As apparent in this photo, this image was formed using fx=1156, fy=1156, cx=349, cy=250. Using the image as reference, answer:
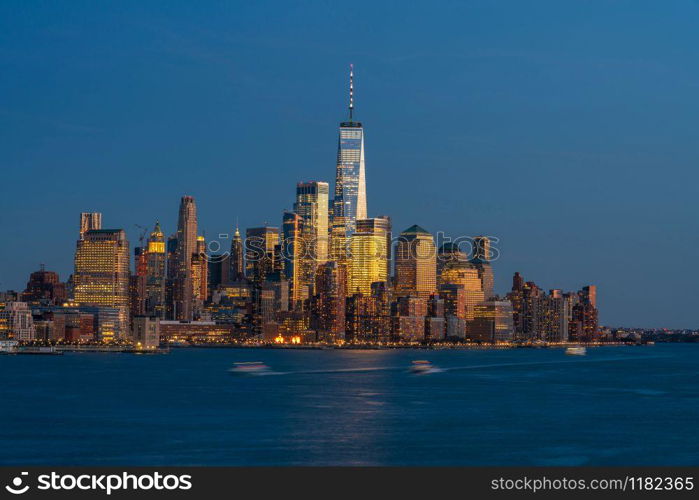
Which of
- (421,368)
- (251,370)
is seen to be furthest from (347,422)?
(421,368)

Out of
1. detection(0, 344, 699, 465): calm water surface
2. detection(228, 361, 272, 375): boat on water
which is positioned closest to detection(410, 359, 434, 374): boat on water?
detection(228, 361, 272, 375): boat on water

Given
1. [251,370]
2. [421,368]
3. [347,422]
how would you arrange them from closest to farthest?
[347,422], [251,370], [421,368]

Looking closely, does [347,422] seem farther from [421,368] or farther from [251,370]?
[421,368]

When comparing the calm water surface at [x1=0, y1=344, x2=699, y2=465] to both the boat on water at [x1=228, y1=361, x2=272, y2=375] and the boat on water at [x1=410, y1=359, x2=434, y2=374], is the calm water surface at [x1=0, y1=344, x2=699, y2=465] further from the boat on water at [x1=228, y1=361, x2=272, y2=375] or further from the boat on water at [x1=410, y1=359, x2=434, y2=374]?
the boat on water at [x1=410, y1=359, x2=434, y2=374]

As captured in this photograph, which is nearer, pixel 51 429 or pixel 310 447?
pixel 310 447

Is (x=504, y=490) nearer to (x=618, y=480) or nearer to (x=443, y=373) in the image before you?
(x=618, y=480)

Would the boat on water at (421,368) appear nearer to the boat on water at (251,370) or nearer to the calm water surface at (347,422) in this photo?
the boat on water at (251,370)

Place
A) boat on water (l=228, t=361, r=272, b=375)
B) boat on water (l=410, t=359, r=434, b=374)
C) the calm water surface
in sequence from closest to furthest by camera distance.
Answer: the calm water surface → boat on water (l=228, t=361, r=272, b=375) → boat on water (l=410, t=359, r=434, b=374)

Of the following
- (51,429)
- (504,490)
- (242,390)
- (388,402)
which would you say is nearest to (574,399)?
(388,402)
